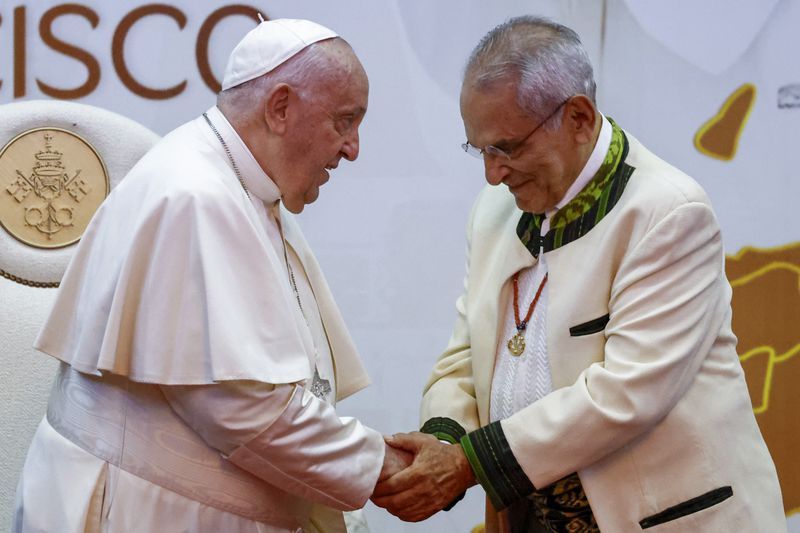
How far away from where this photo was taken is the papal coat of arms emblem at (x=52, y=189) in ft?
11.3

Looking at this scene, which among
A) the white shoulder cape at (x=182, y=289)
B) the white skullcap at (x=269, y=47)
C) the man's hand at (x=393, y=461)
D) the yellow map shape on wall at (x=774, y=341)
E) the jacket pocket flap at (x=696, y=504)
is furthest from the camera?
the yellow map shape on wall at (x=774, y=341)

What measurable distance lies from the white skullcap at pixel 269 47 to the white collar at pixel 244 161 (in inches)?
4.4

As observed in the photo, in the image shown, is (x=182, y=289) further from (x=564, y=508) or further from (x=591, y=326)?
(x=564, y=508)

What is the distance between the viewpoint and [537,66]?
2.87m

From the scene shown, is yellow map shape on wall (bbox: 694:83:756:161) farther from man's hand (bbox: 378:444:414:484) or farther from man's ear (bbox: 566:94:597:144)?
man's hand (bbox: 378:444:414:484)

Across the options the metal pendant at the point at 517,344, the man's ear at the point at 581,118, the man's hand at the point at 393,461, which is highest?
the man's ear at the point at 581,118

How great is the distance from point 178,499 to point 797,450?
281 centimetres

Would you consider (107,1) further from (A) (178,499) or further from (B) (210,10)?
(A) (178,499)

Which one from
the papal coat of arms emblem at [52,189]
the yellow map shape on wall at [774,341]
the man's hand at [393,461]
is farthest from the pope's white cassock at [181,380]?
the yellow map shape on wall at [774,341]

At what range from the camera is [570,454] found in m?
2.78

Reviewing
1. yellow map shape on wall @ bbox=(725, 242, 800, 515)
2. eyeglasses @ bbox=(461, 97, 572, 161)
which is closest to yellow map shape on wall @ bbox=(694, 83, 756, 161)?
yellow map shape on wall @ bbox=(725, 242, 800, 515)

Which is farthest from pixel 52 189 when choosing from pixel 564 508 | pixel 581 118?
pixel 564 508

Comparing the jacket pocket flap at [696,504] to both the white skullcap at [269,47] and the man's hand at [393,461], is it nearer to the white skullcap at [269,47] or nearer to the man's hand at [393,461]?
the man's hand at [393,461]

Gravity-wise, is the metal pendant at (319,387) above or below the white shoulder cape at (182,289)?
below
